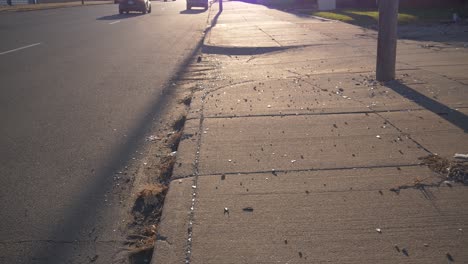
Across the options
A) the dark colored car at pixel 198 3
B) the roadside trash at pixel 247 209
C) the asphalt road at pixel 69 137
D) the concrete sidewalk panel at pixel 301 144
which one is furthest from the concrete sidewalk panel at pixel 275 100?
the dark colored car at pixel 198 3

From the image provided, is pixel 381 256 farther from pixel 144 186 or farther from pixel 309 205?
pixel 144 186

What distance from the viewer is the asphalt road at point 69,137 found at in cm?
451

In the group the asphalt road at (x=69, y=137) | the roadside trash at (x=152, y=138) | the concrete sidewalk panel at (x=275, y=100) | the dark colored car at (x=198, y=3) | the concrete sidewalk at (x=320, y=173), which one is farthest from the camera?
the dark colored car at (x=198, y=3)

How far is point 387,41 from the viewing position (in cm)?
940

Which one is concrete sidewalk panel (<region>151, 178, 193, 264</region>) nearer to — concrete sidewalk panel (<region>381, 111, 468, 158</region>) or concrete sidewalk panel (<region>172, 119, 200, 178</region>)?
concrete sidewalk panel (<region>172, 119, 200, 178</region>)

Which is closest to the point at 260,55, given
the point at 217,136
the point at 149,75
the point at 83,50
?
the point at 149,75

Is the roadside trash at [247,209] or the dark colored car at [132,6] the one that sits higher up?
the dark colored car at [132,6]

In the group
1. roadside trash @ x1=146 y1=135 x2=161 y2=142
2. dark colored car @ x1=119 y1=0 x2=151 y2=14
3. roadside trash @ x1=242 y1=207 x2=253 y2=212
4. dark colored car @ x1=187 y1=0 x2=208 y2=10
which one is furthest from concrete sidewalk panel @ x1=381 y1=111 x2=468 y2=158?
dark colored car @ x1=187 y1=0 x2=208 y2=10

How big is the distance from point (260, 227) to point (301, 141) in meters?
2.21

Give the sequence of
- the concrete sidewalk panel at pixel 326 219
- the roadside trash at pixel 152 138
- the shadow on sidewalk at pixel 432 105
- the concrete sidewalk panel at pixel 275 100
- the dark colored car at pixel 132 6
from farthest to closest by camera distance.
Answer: the dark colored car at pixel 132 6
the concrete sidewalk panel at pixel 275 100
the roadside trash at pixel 152 138
the shadow on sidewalk at pixel 432 105
the concrete sidewalk panel at pixel 326 219

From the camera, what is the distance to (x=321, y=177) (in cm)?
524

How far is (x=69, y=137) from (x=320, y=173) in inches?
145

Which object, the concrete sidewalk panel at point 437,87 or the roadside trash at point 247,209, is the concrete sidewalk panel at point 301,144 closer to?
the roadside trash at point 247,209

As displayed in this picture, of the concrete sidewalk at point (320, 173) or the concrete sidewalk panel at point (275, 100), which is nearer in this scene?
the concrete sidewalk at point (320, 173)
